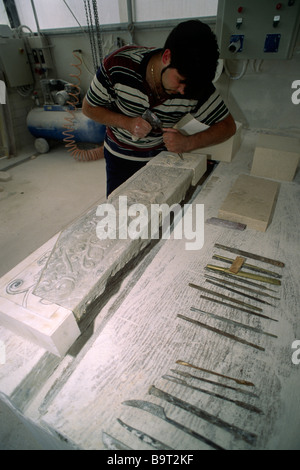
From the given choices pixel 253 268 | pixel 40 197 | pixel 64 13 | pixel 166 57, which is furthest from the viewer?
pixel 64 13

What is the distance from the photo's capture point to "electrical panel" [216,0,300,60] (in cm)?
215

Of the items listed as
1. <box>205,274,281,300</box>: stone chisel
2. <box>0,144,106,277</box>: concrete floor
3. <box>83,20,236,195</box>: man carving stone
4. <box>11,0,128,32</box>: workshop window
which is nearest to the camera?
<box>205,274,281,300</box>: stone chisel

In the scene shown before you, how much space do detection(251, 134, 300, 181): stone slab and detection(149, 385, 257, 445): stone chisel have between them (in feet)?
5.33

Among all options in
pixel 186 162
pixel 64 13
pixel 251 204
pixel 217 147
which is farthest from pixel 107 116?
pixel 64 13

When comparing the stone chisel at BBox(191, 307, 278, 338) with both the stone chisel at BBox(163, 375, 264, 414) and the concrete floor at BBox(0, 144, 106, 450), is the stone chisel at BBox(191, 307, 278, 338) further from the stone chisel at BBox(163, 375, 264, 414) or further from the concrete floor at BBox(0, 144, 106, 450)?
the concrete floor at BBox(0, 144, 106, 450)

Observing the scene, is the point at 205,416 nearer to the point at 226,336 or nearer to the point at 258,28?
the point at 226,336

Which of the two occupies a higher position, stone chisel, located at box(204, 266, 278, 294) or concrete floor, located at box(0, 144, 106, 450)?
stone chisel, located at box(204, 266, 278, 294)

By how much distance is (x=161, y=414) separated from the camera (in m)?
0.69

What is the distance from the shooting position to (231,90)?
293 cm

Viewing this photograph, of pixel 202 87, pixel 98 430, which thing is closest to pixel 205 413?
pixel 98 430

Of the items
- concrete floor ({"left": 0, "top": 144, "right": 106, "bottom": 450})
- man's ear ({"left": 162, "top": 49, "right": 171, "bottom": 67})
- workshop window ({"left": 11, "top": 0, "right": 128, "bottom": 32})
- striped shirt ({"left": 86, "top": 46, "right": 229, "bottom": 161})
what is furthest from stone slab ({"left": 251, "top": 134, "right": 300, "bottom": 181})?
workshop window ({"left": 11, "top": 0, "right": 128, "bottom": 32})

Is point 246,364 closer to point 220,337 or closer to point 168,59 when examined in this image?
point 220,337

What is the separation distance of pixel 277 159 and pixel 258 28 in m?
1.45

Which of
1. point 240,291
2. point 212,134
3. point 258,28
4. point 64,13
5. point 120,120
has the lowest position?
point 240,291
